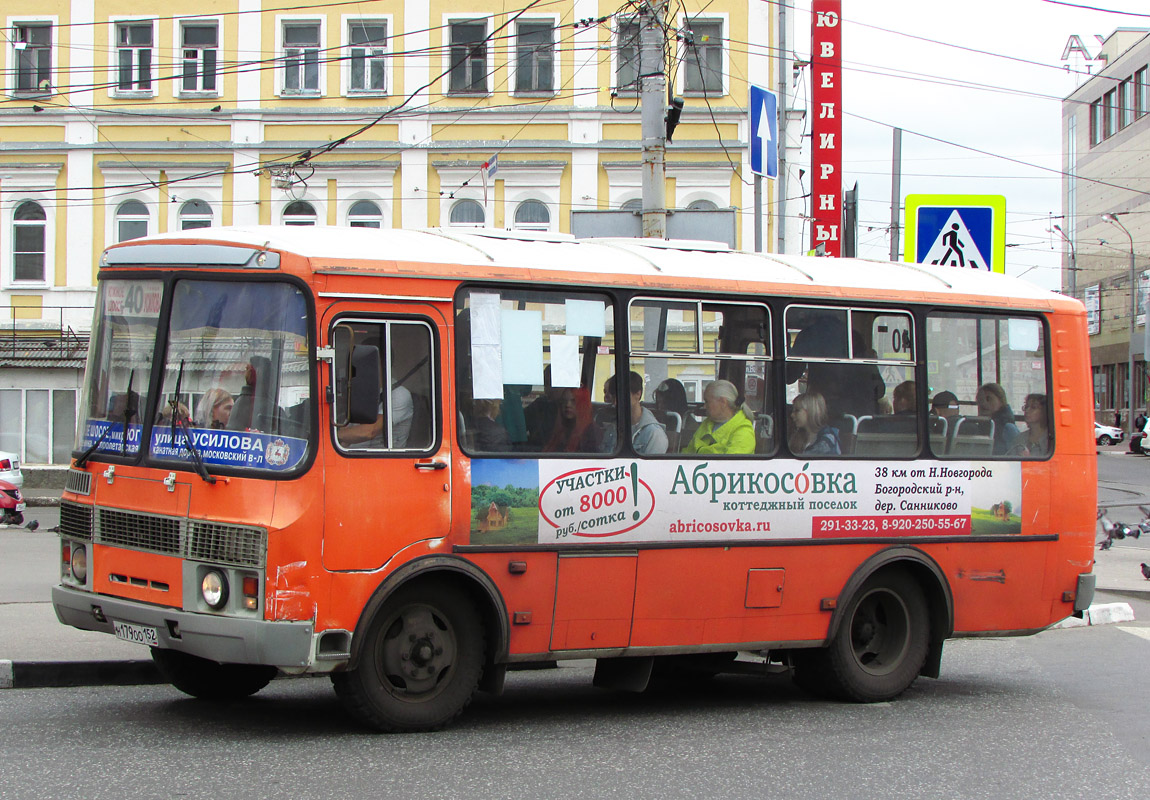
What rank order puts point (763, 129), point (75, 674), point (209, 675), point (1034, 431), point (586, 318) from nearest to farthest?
1. point (586, 318)
2. point (209, 675)
3. point (75, 674)
4. point (1034, 431)
5. point (763, 129)

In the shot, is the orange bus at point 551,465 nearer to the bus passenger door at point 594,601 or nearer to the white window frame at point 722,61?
the bus passenger door at point 594,601

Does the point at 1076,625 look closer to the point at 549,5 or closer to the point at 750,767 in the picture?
the point at 750,767

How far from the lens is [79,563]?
7840mm

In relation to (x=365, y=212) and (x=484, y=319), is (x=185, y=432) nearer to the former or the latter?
(x=484, y=319)

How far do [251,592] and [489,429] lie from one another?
163cm

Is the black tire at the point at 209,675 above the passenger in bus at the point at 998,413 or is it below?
below

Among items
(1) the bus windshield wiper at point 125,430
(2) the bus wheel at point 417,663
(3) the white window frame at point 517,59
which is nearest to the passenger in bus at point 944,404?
(2) the bus wheel at point 417,663

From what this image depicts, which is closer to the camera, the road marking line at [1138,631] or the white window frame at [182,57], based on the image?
the road marking line at [1138,631]

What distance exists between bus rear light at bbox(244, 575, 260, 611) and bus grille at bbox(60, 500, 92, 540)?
1.24 metres

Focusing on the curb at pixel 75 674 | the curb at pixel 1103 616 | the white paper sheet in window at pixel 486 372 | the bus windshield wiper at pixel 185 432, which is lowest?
the curb at pixel 1103 616

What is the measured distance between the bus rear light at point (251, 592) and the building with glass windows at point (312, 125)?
25666mm

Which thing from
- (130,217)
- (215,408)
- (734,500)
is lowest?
(734,500)

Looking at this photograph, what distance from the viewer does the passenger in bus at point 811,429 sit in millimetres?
9055

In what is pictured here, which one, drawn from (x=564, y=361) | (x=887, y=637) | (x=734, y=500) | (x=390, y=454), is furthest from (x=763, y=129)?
(x=390, y=454)
